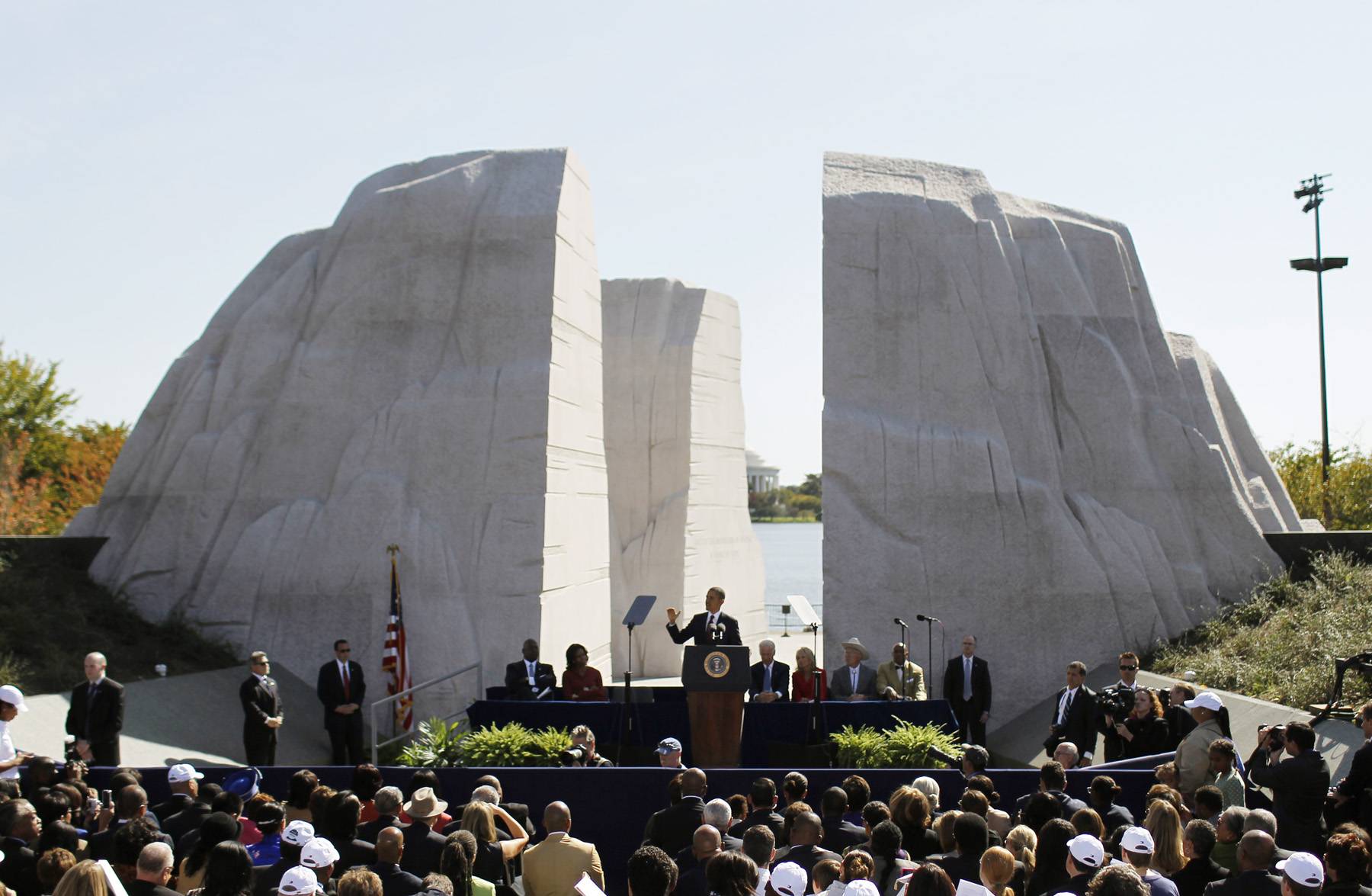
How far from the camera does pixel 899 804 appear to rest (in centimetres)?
570

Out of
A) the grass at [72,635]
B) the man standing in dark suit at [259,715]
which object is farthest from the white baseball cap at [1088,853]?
the grass at [72,635]

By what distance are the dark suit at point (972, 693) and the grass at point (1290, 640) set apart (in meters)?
2.87

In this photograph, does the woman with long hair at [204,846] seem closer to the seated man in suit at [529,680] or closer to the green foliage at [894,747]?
the green foliage at [894,747]

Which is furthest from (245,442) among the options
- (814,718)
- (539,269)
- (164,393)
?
(814,718)

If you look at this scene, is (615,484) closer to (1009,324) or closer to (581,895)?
(1009,324)

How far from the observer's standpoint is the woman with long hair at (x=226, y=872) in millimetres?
4617

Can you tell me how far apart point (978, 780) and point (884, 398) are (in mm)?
8942

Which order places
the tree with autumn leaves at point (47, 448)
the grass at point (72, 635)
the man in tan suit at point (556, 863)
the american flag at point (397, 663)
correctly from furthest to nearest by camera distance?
the tree with autumn leaves at point (47, 448) → the american flag at point (397, 663) → the grass at point (72, 635) → the man in tan suit at point (556, 863)

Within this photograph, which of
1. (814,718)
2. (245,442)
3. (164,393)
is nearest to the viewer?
(814,718)

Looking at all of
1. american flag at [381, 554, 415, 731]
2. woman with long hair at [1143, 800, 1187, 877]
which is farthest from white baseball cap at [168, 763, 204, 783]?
american flag at [381, 554, 415, 731]

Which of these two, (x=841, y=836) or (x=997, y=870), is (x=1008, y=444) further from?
(x=997, y=870)

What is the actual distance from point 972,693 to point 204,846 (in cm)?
810

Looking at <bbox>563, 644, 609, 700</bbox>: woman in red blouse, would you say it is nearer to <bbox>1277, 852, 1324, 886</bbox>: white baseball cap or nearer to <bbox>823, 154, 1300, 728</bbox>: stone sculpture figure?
<bbox>823, 154, 1300, 728</bbox>: stone sculpture figure

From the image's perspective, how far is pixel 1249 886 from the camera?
4.74 meters
